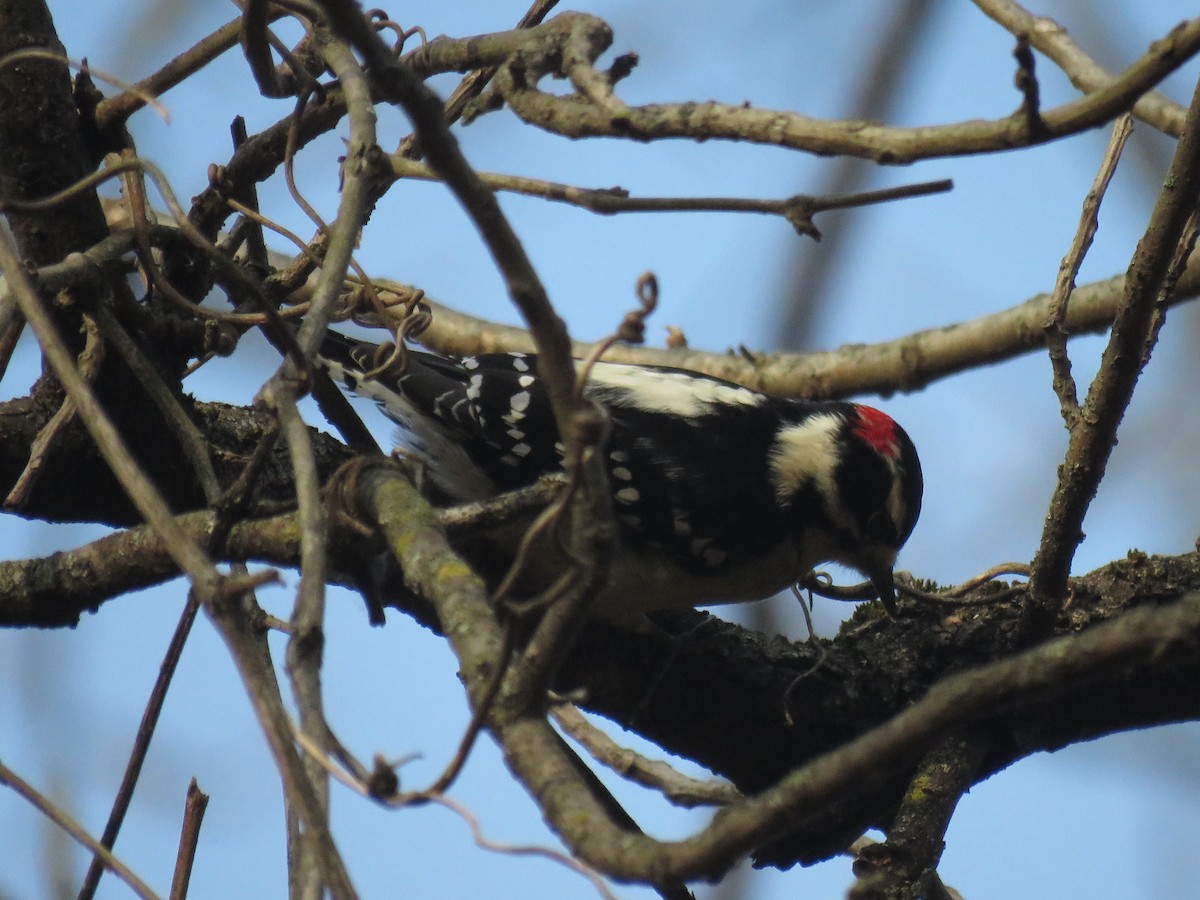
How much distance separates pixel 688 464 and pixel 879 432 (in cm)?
63

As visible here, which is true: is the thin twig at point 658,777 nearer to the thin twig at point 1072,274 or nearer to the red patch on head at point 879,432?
the red patch on head at point 879,432

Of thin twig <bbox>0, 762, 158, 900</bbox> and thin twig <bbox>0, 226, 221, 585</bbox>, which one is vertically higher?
thin twig <bbox>0, 226, 221, 585</bbox>

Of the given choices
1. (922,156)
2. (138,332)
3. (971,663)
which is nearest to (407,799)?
(922,156)

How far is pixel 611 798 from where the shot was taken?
2.65 meters

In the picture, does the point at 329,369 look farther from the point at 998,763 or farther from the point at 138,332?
the point at 998,763

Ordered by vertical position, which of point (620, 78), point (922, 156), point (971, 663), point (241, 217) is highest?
point (241, 217)

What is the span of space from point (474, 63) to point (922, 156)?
1.33 meters

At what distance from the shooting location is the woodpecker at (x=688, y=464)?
347 centimetres

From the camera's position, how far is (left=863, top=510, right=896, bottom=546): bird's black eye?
368 cm

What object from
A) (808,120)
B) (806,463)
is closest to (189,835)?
(808,120)

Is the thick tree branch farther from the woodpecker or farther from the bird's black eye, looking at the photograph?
the bird's black eye

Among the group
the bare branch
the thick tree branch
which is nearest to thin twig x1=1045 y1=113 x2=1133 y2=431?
the bare branch

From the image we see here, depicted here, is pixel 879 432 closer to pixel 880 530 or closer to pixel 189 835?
pixel 880 530

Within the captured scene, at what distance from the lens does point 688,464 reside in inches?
140
